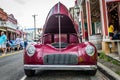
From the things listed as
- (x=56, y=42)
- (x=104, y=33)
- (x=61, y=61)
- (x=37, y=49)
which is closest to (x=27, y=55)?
(x=37, y=49)

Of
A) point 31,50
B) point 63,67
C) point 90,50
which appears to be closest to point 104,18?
point 90,50

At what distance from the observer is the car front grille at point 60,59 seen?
7945mm

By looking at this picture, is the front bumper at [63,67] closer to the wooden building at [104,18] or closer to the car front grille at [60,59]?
the car front grille at [60,59]

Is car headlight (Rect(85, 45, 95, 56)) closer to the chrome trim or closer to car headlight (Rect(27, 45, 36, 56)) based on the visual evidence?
the chrome trim

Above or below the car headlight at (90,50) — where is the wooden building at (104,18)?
above

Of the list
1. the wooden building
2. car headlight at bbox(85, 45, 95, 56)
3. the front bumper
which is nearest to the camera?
the front bumper

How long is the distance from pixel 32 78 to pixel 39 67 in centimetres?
59

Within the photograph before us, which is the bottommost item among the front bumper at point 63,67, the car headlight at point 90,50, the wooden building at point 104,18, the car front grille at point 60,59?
the front bumper at point 63,67

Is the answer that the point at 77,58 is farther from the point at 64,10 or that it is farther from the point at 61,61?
the point at 64,10

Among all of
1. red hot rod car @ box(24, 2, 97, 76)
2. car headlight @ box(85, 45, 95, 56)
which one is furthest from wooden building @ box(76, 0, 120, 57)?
red hot rod car @ box(24, 2, 97, 76)

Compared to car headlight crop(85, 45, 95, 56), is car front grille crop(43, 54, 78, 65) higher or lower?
lower

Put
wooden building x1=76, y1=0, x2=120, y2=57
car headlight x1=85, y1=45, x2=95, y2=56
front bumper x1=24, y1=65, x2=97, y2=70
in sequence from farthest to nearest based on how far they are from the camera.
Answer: wooden building x1=76, y1=0, x2=120, y2=57 < car headlight x1=85, y1=45, x2=95, y2=56 < front bumper x1=24, y1=65, x2=97, y2=70

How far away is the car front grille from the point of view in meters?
7.95

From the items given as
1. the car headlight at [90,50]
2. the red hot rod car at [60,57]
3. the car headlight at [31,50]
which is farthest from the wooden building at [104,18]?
the car headlight at [31,50]
